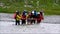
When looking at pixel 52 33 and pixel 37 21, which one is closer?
pixel 52 33

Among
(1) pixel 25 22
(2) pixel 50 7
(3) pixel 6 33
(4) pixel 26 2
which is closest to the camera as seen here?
(3) pixel 6 33

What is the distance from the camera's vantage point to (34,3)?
59000 mm

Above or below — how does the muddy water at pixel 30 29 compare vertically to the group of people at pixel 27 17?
below

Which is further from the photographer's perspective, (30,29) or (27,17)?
(27,17)

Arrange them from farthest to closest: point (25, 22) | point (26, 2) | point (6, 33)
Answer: point (26, 2), point (25, 22), point (6, 33)

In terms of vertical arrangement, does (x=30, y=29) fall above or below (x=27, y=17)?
below

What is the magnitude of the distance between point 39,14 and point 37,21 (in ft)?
2.06

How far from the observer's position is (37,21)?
23078 millimetres

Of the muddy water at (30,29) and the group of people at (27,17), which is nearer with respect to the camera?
the muddy water at (30,29)

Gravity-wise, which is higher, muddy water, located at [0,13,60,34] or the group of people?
the group of people

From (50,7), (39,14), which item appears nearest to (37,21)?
(39,14)

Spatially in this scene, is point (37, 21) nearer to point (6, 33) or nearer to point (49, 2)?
point (6, 33)

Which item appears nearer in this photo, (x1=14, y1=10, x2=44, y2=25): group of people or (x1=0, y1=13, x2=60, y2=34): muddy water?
(x1=0, y1=13, x2=60, y2=34): muddy water

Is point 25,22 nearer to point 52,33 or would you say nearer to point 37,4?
point 52,33
